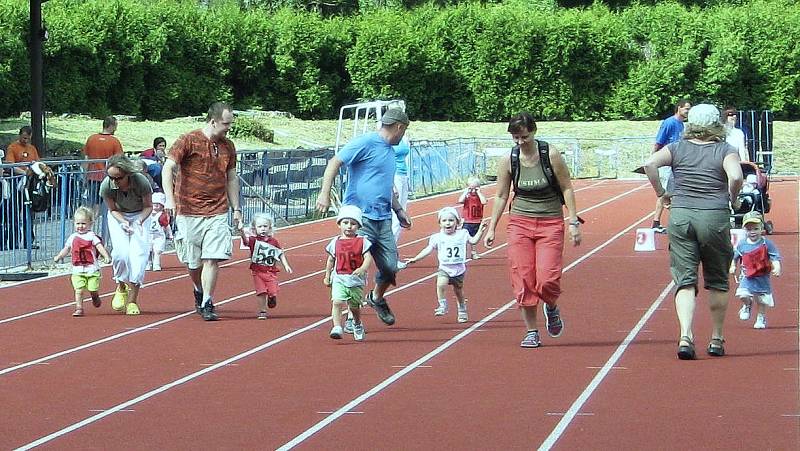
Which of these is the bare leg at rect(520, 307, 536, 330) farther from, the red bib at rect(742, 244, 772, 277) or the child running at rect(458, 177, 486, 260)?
the child running at rect(458, 177, 486, 260)

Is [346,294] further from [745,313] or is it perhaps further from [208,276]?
[745,313]

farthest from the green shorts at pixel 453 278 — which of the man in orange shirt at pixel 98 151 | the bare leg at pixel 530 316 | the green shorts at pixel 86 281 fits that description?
the man in orange shirt at pixel 98 151

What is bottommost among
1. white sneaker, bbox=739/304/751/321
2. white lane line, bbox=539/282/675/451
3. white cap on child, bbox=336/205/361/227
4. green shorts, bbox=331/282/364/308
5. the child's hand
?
white lane line, bbox=539/282/675/451

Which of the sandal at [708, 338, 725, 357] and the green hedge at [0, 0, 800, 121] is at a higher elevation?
the green hedge at [0, 0, 800, 121]

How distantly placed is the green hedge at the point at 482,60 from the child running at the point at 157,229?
30115 millimetres

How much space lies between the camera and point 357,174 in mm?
11680

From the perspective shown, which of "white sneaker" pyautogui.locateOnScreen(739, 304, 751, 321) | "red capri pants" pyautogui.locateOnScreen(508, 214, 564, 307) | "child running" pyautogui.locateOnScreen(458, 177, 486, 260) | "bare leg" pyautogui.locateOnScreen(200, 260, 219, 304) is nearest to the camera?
"red capri pants" pyautogui.locateOnScreen(508, 214, 564, 307)

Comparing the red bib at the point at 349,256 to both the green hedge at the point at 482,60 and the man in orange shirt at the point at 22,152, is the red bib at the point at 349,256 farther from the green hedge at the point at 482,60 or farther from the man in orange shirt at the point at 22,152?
the green hedge at the point at 482,60

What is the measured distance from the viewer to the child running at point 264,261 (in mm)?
12930

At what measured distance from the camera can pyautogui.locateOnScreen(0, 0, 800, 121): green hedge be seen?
4978 cm

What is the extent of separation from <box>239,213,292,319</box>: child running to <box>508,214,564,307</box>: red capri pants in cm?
279

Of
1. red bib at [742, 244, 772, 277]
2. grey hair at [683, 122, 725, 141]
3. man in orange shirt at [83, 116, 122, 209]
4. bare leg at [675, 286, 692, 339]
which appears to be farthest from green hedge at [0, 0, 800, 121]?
bare leg at [675, 286, 692, 339]

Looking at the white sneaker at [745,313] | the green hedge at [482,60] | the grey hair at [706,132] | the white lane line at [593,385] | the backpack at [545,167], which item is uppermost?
the green hedge at [482,60]

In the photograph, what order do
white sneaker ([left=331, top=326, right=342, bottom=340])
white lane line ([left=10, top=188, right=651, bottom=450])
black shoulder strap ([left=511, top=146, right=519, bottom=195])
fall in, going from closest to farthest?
white lane line ([left=10, top=188, right=651, bottom=450]), black shoulder strap ([left=511, top=146, right=519, bottom=195]), white sneaker ([left=331, top=326, right=342, bottom=340])
